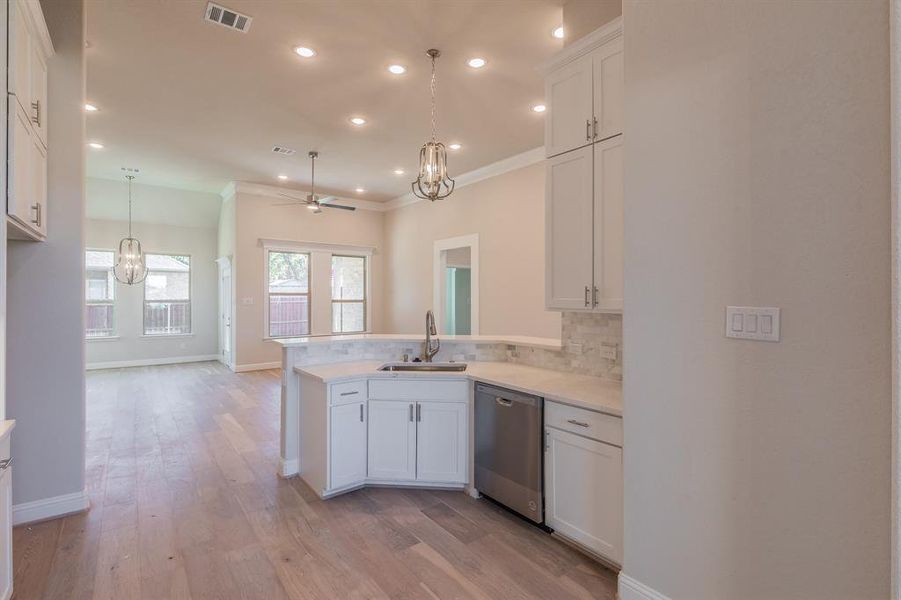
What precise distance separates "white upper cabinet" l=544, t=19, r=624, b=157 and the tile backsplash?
3.61 feet

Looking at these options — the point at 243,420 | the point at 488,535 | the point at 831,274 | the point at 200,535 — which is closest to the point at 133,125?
the point at 243,420

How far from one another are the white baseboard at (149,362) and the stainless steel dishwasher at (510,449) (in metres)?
8.19

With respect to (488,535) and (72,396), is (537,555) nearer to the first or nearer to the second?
(488,535)

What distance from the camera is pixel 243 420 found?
15.7 ft

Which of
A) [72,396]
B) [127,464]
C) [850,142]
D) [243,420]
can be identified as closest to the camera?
[850,142]

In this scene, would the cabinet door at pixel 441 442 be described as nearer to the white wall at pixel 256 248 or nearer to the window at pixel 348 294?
Answer: the white wall at pixel 256 248

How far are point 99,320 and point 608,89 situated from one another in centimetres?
960

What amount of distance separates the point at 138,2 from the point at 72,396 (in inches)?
103

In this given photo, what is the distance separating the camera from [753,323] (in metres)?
1.56

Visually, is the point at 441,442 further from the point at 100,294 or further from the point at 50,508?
the point at 100,294

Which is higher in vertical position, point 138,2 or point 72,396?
point 138,2

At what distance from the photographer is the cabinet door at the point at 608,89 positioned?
233cm

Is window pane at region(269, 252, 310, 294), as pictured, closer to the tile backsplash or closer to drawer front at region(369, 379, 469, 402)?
drawer front at region(369, 379, 469, 402)

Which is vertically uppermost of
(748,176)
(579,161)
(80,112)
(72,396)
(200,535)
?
(80,112)
